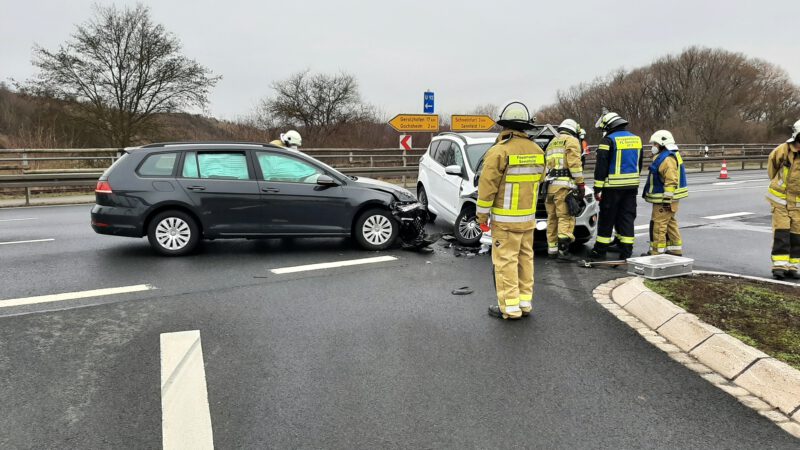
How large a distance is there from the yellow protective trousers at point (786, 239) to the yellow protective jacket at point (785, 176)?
106mm

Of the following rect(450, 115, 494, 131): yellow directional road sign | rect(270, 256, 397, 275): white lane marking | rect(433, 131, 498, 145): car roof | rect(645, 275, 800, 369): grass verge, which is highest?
rect(450, 115, 494, 131): yellow directional road sign

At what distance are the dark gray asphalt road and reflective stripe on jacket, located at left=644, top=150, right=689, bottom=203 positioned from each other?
1.95 m

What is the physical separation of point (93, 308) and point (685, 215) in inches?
457

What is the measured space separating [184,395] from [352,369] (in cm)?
111

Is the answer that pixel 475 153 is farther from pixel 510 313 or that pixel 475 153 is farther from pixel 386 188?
pixel 510 313

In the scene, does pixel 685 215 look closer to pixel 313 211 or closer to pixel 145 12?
pixel 313 211

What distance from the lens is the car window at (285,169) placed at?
25.5ft

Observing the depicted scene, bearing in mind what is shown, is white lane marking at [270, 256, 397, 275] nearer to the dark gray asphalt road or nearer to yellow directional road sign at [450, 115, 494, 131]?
the dark gray asphalt road

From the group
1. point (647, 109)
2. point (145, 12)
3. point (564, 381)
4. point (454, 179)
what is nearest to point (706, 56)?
point (647, 109)

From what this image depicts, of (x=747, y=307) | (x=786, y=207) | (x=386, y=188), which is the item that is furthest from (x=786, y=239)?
(x=386, y=188)

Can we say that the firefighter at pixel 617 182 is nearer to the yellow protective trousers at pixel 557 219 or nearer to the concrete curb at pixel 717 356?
the yellow protective trousers at pixel 557 219

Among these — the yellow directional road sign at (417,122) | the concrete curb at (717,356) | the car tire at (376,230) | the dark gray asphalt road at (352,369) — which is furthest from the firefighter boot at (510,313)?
the yellow directional road sign at (417,122)

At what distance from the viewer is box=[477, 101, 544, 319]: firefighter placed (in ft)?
16.1

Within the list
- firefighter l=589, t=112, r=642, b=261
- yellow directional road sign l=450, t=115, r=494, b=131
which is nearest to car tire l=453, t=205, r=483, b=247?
firefighter l=589, t=112, r=642, b=261
